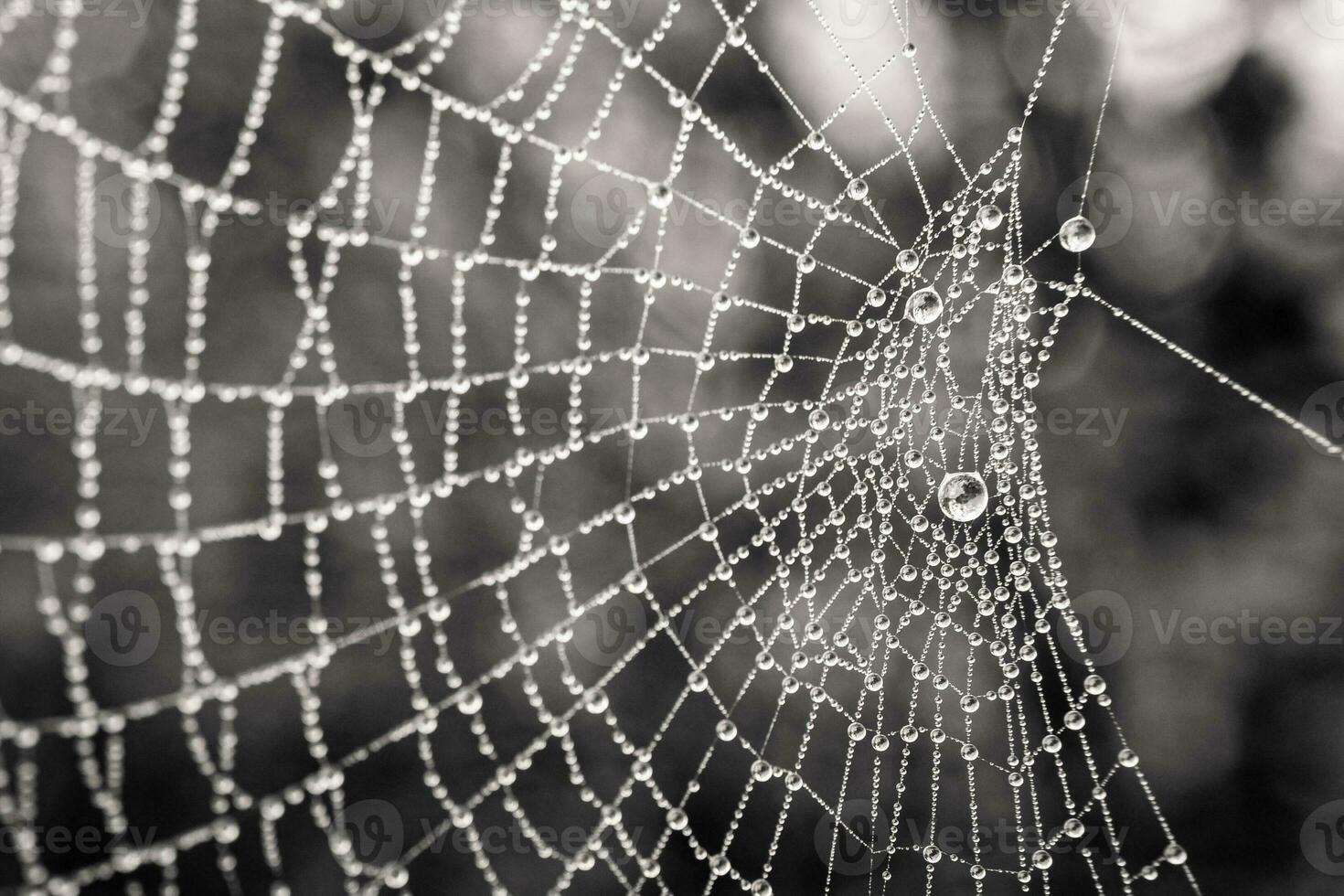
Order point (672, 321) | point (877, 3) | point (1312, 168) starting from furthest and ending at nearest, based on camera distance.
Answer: point (1312, 168) → point (672, 321) → point (877, 3)

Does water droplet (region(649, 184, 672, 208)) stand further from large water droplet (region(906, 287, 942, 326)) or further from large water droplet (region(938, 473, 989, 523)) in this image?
large water droplet (region(938, 473, 989, 523))

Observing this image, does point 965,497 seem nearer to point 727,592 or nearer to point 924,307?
point 924,307

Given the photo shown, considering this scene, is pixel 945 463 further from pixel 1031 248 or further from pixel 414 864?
pixel 414 864

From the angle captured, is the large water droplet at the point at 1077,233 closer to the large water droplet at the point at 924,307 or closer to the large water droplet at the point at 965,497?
the large water droplet at the point at 924,307

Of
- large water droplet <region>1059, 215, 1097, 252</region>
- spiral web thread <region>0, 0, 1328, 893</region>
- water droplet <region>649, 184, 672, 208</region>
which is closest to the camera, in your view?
water droplet <region>649, 184, 672, 208</region>

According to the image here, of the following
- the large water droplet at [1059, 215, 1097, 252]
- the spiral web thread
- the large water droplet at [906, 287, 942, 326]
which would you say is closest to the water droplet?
the large water droplet at [906, 287, 942, 326]

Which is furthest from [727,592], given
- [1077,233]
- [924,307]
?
[1077,233]

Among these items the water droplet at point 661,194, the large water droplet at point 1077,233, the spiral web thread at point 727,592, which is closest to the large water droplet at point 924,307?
the large water droplet at point 1077,233

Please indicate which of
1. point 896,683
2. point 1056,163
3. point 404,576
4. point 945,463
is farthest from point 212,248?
point 1056,163
